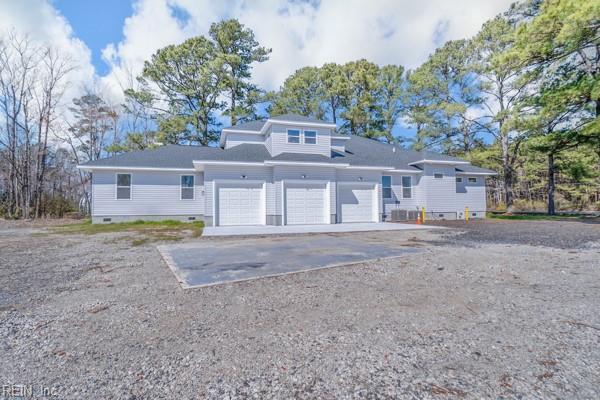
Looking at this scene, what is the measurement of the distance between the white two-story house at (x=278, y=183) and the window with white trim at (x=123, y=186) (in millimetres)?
47

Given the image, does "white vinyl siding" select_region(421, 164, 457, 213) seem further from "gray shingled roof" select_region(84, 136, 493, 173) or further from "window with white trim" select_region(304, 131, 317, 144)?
"window with white trim" select_region(304, 131, 317, 144)

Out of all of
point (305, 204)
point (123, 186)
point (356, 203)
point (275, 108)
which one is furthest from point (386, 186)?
point (275, 108)

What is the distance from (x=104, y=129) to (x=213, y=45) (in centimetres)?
1314

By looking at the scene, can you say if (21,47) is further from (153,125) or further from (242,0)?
(242,0)

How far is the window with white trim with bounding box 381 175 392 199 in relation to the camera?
1681 centimetres

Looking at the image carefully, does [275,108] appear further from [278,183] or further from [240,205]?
[240,205]

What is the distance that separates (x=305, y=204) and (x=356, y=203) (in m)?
3.08

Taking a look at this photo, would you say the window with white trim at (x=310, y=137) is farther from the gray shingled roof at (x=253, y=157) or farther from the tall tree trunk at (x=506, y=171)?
the tall tree trunk at (x=506, y=171)

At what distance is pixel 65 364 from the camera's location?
2.11 metres

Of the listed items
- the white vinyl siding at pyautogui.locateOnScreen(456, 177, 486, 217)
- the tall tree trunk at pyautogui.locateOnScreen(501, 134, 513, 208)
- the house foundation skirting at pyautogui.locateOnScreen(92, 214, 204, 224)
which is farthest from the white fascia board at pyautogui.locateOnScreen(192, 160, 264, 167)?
the tall tree trunk at pyautogui.locateOnScreen(501, 134, 513, 208)

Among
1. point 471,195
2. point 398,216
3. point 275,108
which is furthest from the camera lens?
point 275,108

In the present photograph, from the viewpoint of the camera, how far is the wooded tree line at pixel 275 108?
19562 millimetres

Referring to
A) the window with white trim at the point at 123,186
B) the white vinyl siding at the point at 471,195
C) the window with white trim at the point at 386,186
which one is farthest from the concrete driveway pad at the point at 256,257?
the white vinyl siding at the point at 471,195

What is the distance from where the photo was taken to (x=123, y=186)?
14773 mm
